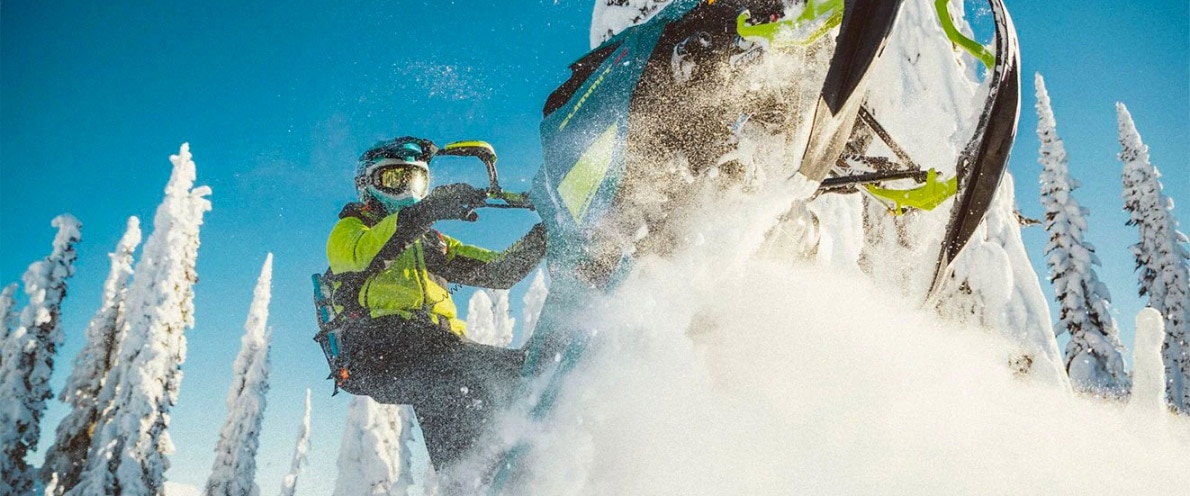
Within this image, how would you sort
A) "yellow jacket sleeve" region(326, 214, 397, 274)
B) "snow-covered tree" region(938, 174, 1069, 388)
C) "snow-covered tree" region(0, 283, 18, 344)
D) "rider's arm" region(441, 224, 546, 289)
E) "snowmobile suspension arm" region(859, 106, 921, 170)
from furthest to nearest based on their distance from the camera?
"snow-covered tree" region(0, 283, 18, 344), "snow-covered tree" region(938, 174, 1069, 388), "rider's arm" region(441, 224, 546, 289), "yellow jacket sleeve" region(326, 214, 397, 274), "snowmobile suspension arm" region(859, 106, 921, 170)

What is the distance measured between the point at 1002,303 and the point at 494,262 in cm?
693

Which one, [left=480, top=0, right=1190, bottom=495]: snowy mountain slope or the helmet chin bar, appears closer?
[left=480, top=0, right=1190, bottom=495]: snowy mountain slope

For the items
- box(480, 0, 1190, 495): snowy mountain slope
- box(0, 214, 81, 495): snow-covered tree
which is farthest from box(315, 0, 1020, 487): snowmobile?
box(0, 214, 81, 495): snow-covered tree

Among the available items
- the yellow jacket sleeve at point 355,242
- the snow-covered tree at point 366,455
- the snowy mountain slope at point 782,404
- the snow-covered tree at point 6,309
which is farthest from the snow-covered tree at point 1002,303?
the snow-covered tree at point 6,309

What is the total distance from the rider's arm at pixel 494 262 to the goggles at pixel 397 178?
515 mm

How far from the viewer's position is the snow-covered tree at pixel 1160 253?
14.8m

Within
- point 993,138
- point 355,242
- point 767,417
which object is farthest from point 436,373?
point 993,138

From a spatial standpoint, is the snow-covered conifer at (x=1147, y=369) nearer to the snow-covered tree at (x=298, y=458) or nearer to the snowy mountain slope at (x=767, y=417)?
the snowy mountain slope at (x=767, y=417)

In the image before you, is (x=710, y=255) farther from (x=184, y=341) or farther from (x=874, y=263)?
(x=184, y=341)

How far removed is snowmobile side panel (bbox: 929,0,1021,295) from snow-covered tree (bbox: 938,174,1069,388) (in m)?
5.78

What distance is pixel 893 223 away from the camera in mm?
6121

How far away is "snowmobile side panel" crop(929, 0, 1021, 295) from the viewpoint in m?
2.20

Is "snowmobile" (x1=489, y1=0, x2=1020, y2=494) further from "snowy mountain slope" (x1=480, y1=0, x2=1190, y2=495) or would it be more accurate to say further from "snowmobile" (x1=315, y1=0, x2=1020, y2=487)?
"snowy mountain slope" (x1=480, y1=0, x2=1190, y2=495)

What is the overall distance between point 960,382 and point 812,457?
3.43 feet
